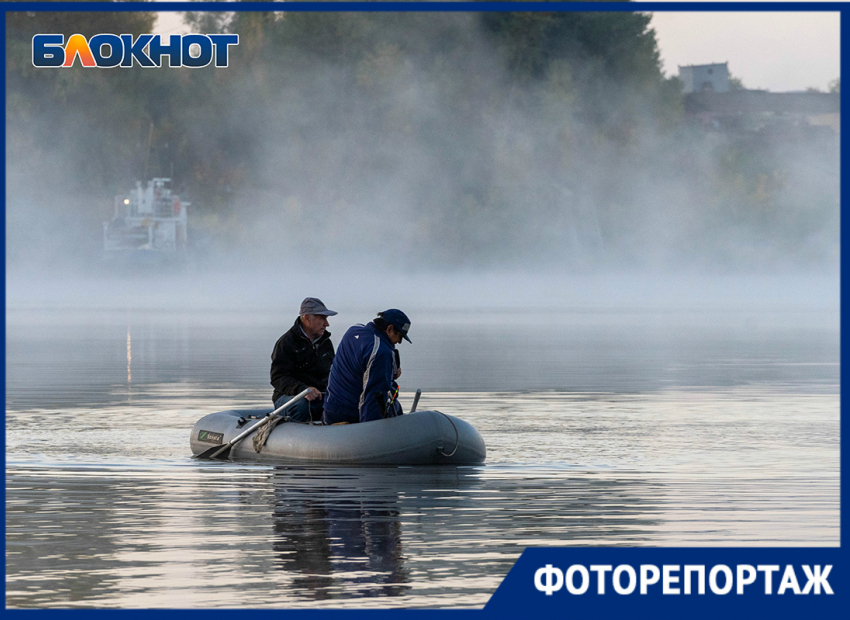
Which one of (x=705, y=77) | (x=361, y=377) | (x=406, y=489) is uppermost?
(x=705, y=77)

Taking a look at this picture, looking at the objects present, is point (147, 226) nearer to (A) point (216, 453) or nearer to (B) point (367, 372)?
(A) point (216, 453)

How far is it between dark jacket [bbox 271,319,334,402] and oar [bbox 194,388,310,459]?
25 cm

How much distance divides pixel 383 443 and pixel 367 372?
22.6 inches

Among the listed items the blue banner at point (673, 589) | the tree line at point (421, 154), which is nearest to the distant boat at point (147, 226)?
the tree line at point (421, 154)

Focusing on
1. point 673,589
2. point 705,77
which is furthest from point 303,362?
point 705,77

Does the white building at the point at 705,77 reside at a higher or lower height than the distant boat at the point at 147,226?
higher

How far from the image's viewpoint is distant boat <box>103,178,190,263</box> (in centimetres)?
9212

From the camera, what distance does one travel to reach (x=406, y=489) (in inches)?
417

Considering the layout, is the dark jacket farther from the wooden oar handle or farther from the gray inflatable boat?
the gray inflatable boat

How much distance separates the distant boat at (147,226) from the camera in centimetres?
9212

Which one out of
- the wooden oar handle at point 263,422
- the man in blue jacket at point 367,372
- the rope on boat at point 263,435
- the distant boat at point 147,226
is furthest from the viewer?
the distant boat at point 147,226

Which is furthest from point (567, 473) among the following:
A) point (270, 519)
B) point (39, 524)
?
point (39, 524)

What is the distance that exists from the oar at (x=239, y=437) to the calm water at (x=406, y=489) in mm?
247

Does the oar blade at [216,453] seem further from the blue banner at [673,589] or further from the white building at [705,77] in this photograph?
the white building at [705,77]
